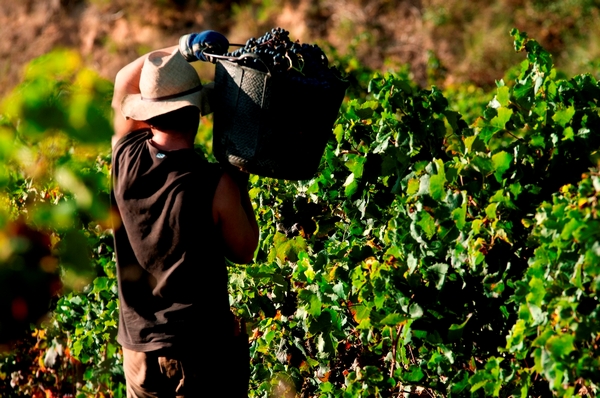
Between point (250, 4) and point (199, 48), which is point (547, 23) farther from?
point (199, 48)

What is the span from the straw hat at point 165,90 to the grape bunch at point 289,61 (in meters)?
0.21

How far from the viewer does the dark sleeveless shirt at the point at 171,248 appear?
2762mm

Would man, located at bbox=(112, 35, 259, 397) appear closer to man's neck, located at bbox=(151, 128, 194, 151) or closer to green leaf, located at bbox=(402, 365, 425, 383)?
man's neck, located at bbox=(151, 128, 194, 151)

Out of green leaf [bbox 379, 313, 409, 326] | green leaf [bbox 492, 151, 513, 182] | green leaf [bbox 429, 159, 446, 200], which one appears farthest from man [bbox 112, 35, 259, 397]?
green leaf [bbox 492, 151, 513, 182]

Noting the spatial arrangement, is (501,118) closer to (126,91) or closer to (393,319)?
(393,319)

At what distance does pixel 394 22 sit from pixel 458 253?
12317mm

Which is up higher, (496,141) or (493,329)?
(496,141)

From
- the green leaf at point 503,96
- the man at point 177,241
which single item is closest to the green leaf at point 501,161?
the green leaf at point 503,96

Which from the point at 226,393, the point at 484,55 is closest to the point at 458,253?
the point at 226,393

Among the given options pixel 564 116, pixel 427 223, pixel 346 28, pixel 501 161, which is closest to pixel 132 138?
pixel 427 223

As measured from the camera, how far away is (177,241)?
2768 mm

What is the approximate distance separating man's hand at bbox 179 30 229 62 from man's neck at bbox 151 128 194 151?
0.29 meters

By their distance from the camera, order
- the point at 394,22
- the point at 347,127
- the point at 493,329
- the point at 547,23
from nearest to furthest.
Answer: the point at 493,329 → the point at 347,127 → the point at 547,23 → the point at 394,22

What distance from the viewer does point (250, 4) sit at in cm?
1543
